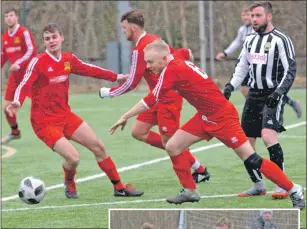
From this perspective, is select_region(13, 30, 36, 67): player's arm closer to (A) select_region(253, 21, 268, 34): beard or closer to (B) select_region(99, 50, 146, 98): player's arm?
(B) select_region(99, 50, 146, 98): player's arm

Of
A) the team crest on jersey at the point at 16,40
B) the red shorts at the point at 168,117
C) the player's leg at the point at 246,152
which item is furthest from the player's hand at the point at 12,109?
the team crest on jersey at the point at 16,40

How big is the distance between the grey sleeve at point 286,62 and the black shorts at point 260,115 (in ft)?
1.10

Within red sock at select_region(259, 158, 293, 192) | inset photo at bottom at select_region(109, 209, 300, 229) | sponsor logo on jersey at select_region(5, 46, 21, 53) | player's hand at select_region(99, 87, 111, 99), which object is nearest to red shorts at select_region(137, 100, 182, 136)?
player's hand at select_region(99, 87, 111, 99)

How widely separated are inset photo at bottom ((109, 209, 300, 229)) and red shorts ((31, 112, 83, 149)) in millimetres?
5069

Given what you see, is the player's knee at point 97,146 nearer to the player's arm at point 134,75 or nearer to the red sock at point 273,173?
the player's arm at point 134,75

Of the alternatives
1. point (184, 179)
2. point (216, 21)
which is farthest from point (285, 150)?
point (216, 21)

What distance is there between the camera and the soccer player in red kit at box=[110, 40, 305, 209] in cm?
843

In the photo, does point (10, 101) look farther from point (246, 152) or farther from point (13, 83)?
point (246, 152)

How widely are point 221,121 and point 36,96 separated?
212cm

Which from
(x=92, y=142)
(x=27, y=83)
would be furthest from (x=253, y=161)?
(x=27, y=83)

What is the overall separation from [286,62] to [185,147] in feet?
4.45

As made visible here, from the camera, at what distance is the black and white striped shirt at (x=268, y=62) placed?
Answer: 960cm

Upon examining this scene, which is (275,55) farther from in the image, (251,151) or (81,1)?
(81,1)

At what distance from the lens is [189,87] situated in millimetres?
8664
